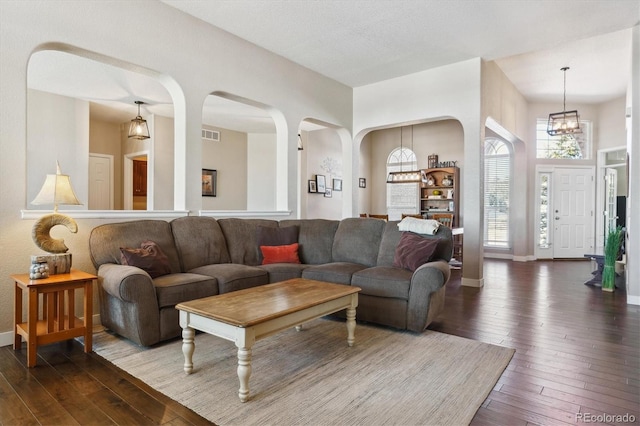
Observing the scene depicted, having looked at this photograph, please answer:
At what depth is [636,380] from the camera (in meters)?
2.46

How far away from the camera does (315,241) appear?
185 inches

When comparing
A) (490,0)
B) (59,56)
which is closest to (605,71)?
(490,0)

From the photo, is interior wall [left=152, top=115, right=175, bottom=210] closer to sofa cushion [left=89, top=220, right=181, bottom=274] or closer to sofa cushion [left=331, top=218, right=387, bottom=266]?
A: sofa cushion [left=89, top=220, right=181, bottom=274]

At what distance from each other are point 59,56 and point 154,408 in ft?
14.5

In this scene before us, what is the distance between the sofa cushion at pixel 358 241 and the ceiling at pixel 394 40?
93.8 inches

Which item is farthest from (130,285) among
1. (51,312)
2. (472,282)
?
(472,282)

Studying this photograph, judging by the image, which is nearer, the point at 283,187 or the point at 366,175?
the point at 283,187

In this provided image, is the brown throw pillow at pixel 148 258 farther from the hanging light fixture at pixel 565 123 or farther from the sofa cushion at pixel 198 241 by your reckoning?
the hanging light fixture at pixel 565 123

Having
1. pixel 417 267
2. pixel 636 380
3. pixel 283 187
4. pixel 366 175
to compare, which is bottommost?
pixel 636 380

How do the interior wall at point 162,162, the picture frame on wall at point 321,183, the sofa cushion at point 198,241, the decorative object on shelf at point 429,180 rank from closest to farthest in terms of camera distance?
1. the sofa cushion at point 198,241
2. the interior wall at point 162,162
3. the decorative object on shelf at point 429,180
4. the picture frame on wall at point 321,183

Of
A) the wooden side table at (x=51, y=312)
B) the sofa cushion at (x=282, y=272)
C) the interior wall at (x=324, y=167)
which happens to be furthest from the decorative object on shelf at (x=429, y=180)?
the wooden side table at (x=51, y=312)

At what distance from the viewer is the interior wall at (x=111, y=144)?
24.8 feet

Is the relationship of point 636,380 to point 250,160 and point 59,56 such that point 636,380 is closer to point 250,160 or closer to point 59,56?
point 59,56

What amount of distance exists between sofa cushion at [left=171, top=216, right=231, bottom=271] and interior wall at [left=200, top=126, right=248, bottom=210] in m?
4.13
